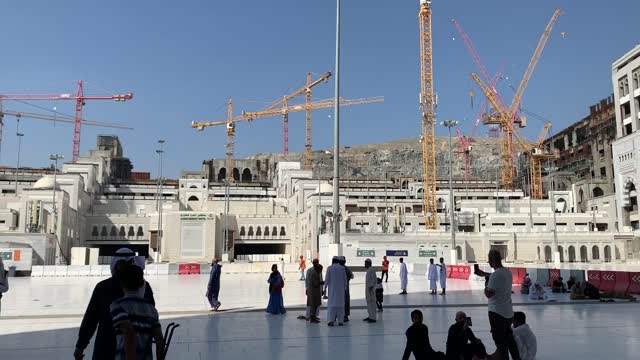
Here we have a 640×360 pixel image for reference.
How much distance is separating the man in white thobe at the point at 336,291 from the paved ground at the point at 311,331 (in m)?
0.39

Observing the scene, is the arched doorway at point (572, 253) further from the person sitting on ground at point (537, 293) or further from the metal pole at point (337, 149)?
the metal pole at point (337, 149)

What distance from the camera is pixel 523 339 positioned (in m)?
8.61

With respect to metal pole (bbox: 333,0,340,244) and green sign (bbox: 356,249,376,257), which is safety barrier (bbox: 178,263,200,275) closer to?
green sign (bbox: 356,249,376,257)

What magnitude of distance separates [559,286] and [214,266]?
14.5 m

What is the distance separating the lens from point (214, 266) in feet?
54.9

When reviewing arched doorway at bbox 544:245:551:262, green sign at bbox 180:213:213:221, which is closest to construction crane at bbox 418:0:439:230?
arched doorway at bbox 544:245:551:262

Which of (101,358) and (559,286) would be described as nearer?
(101,358)

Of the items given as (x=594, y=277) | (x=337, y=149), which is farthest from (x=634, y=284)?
(x=337, y=149)

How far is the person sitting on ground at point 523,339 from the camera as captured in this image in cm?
854

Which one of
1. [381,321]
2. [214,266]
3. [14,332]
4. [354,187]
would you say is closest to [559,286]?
[381,321]

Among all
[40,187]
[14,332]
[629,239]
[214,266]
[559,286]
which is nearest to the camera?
[14,332]

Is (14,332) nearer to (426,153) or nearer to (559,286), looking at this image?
(559,286)

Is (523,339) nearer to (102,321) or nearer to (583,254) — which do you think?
(102,321)

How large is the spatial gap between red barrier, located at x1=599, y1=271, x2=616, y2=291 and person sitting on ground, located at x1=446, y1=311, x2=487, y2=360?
17039 millimetres
